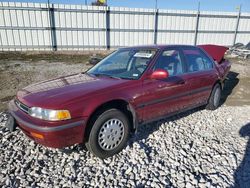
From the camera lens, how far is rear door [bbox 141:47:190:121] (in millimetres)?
3301

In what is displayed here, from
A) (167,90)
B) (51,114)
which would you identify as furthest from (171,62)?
(51,114)

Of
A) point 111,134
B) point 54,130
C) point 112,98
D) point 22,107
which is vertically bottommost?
point 111,134

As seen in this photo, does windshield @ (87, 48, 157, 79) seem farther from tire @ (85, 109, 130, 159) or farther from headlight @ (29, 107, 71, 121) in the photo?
headlight @ (29, 107, 71, 121)

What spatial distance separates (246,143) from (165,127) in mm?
1326

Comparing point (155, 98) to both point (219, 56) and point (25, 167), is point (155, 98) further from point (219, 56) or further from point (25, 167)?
point (219, 56)

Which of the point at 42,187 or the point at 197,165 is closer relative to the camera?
the point at 42,187

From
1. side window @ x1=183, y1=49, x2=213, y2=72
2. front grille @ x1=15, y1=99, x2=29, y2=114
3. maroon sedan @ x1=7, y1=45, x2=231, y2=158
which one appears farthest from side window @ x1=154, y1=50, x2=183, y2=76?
front grille @ x1=15, y1=99, x2=29, y2=114

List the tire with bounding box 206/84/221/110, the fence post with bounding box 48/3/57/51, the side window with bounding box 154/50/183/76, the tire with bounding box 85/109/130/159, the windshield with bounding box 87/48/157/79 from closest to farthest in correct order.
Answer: the tire with bounding box 85/109/130/159, the windshield with bounding box 87/48/157/79, the side window with bounding box 154/50/183/76, the tire with bounding box 206/84/221/110, the fence post with bounding box 48/3/57/51

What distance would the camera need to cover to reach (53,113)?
8.09 feet

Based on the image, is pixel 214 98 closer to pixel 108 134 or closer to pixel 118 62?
pixel 118 62

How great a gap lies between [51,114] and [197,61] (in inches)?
123

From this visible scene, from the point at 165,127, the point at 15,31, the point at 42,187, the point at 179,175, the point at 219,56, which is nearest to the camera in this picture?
the point at 42,187

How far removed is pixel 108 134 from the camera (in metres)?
2.93

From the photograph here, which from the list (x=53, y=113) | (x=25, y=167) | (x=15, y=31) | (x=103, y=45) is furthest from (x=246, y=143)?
(x=15, y=31)
